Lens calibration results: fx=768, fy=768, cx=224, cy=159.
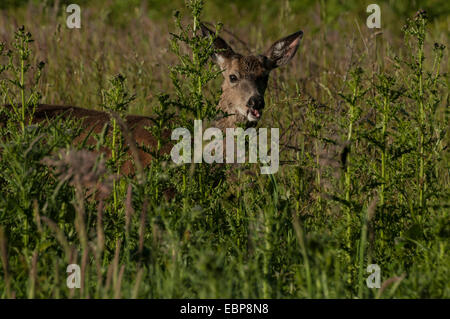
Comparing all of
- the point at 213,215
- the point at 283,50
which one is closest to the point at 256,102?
the point at 283,50

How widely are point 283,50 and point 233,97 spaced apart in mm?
821

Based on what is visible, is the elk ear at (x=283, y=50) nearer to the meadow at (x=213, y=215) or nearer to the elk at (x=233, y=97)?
the elk at (x=233, y=97)

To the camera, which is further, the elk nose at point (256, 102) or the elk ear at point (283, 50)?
the elk ear at point (283, 50)

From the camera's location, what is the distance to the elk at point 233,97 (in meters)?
5.88

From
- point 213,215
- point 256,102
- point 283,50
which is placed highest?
point 283,50

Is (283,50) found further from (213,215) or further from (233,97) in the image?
(213,215)

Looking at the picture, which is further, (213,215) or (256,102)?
(256,102)

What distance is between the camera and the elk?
19.3 feet

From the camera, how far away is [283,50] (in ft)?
22.3

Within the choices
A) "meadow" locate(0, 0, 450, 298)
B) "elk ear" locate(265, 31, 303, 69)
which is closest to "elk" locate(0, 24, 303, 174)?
"elk ear" locate(265, 31, 303, 69)

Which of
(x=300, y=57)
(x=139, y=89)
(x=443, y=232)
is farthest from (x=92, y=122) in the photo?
(x=443, y=232)

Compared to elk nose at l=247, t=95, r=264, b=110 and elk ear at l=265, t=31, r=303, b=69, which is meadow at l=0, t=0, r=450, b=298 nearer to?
elk nose at l=247, t=95, r=264, b=110

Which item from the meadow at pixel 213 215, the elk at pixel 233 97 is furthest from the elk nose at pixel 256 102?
the meadow at pixel 213 215
